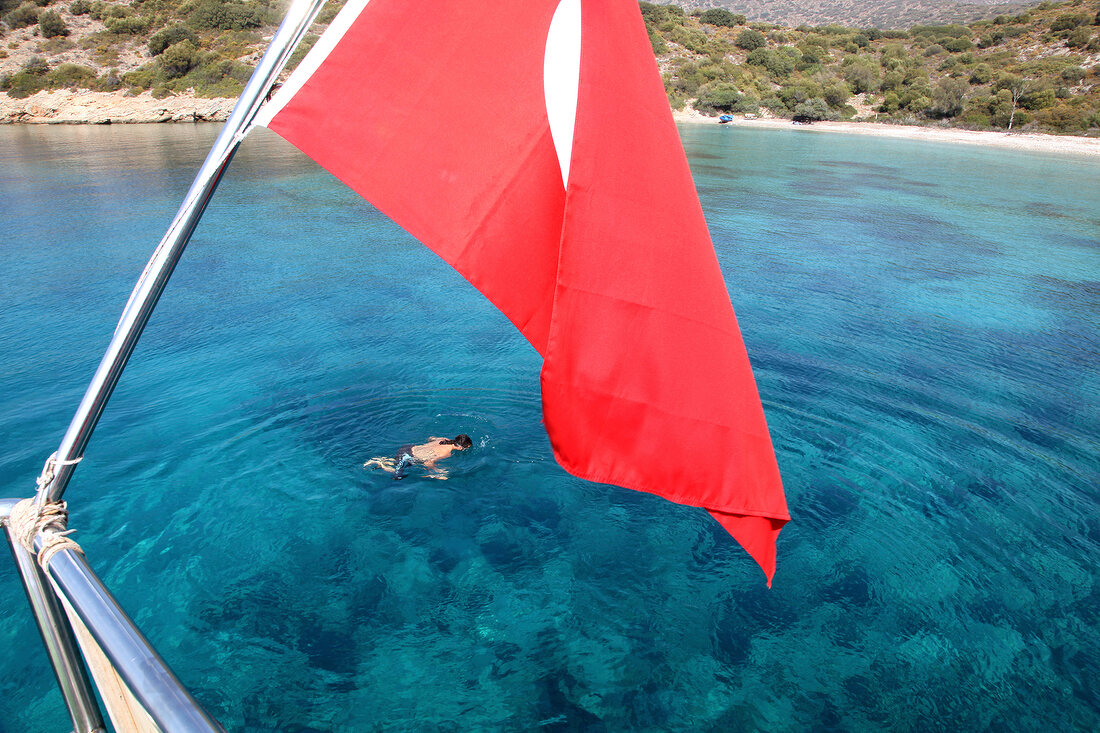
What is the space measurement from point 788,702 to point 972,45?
8905 centimetres

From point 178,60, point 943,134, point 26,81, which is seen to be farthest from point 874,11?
point 26,81

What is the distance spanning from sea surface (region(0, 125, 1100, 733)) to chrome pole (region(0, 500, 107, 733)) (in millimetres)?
3362

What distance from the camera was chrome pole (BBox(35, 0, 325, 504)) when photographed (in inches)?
69.4

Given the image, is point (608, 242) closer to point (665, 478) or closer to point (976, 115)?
point (665, 478)

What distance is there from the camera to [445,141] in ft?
7.18

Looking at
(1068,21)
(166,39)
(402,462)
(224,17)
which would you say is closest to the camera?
(402,462)

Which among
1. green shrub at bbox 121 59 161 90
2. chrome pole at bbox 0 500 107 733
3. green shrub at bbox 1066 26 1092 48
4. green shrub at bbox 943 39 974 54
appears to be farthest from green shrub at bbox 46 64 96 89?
green shrub at bbox 943 39 974 54

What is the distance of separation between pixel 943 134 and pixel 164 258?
5864cm

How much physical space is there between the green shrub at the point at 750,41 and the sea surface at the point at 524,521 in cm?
7589

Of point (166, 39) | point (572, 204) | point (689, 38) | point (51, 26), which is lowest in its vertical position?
point (572, 204)

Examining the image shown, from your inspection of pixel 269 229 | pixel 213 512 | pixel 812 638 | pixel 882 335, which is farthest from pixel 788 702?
pixel 269 229

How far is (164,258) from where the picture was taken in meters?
1.85

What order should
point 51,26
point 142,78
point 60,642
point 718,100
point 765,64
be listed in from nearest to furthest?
1. point 60,642
2. point 142,78
3. point 51,26
4. point 718,100
5. point 765,64

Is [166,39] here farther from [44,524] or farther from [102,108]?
[44,524]
